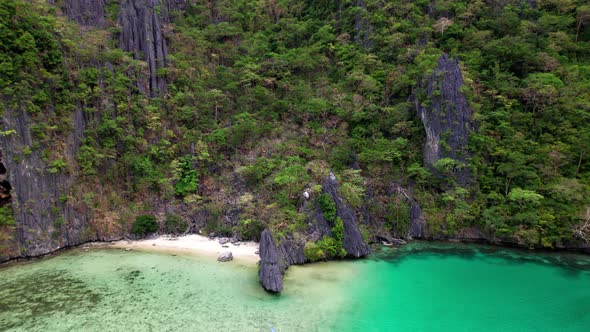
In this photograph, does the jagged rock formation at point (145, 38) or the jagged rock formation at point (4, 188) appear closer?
the jagged rock formation at point (4, 188)

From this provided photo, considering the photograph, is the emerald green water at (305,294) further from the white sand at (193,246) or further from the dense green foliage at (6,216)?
the dense green foliage at (6,216)

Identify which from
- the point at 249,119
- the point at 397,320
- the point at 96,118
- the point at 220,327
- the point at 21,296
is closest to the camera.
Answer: the point at 220,327

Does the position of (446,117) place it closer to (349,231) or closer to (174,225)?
(349,231)

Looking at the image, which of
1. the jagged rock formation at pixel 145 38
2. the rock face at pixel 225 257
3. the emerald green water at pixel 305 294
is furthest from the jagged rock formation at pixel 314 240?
the jagged rock formation at pixel 145 38

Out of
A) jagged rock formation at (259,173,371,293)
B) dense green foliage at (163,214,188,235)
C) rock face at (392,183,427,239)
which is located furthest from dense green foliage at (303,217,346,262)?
dense green foliage at (163,214,188,235)

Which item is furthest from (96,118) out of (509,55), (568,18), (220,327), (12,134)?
(568,18)

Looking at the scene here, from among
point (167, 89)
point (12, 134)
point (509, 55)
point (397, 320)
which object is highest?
point (509, 55)

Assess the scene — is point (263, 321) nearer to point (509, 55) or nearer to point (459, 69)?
point (459, 69)
